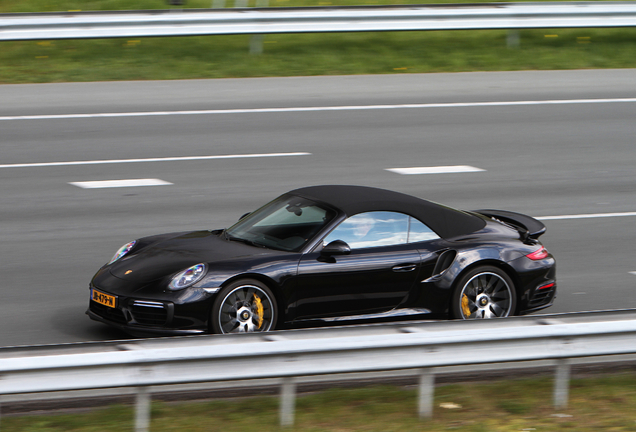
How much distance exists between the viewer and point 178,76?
1781 centimetres

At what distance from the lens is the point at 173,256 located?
732cm

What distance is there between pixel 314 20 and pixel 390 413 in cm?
1366

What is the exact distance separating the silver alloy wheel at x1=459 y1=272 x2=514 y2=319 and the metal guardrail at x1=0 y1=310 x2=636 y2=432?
56.2 inches

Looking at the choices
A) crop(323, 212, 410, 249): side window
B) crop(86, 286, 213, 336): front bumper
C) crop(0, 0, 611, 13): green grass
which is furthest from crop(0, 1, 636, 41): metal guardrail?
crop(86, 286, 213, 336): front bumper

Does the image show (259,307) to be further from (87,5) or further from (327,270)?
(87,5)

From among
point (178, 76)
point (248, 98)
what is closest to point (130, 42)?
point (178, 76)

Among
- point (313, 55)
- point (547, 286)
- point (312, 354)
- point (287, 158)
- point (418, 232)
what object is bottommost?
point (312, 354)

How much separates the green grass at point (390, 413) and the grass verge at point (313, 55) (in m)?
12.6

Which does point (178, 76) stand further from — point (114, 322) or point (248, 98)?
point (114, 322)

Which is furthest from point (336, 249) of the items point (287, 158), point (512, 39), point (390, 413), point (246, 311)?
point (512, 39)

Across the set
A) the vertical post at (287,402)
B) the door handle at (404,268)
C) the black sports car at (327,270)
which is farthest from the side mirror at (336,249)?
the vertical post at (287,402)

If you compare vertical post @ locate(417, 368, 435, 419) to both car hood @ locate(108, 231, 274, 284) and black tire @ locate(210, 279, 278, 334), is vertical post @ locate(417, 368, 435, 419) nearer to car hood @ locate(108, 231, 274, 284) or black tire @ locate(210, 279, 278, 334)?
black tire @ locate(210, 279, 278, 334)

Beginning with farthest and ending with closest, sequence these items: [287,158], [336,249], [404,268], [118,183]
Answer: [287,158] → [118,183] → [404,268] → [336,249]

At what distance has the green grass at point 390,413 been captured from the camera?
218 inches
